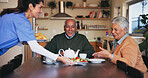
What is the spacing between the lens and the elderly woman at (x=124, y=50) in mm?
1796

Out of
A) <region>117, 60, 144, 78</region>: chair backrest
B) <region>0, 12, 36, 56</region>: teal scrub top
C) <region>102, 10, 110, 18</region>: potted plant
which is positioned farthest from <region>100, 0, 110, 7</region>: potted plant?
<region>0, 12, 36, 56</region>: teal scrub top

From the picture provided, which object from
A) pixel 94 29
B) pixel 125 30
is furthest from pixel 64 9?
pixel 125 30

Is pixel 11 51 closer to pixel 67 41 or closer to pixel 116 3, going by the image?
pixel 67 41

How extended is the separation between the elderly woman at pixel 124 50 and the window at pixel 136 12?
Answer: 89.3 inches

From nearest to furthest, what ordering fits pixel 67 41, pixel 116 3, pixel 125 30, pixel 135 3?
pixel 125 30 < pixel 67 41 < pixel 135 3 < pixel 116 3

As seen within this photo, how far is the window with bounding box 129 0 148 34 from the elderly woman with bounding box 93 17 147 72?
227 centimetres

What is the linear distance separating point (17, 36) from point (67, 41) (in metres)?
1.29

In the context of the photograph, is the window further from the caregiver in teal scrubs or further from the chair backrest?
the caregiver in teal scrubs

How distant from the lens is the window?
4.12 metres

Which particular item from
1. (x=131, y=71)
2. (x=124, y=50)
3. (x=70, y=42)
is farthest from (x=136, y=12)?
(x=131, y=71)

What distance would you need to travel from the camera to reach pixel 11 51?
368 cm

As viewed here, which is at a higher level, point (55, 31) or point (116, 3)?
point (116, 3)

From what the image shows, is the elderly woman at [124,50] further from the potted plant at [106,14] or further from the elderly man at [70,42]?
the potted plant at [106,14]

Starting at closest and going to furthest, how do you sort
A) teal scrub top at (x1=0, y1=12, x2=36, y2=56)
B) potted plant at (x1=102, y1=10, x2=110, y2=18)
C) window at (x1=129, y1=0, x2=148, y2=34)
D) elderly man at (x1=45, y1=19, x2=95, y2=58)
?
teal scrub top at (x1=0, y1=12, x2=36, y2=56) < elderly man at (x1=45, y1=19, x2=95, y2=58) < window at (x1=129, y1=0, x2=148, y2=34) < potted plant at (x1=102, y1=10, x2=110, y2=18)
